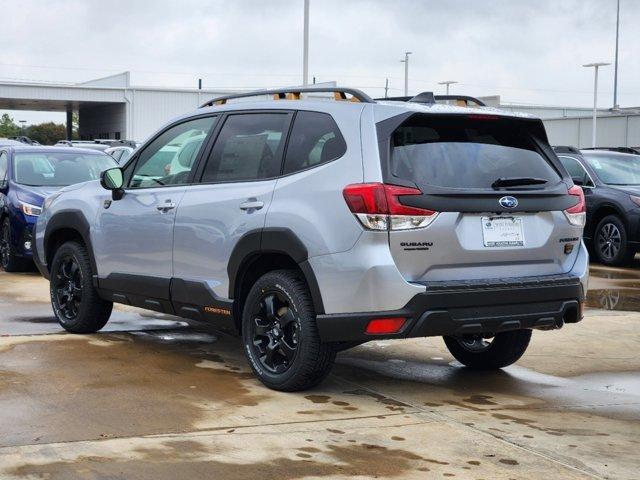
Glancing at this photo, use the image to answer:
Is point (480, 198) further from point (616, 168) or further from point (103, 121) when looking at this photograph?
point (103, 121)

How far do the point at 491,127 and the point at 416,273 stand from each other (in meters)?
1.17

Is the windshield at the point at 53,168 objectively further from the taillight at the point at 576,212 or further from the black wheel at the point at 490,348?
the taillight at the point at 576,212

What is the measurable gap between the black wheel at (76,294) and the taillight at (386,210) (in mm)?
3152

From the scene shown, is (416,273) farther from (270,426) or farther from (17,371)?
(17,371)

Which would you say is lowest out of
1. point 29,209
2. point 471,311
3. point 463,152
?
point 471,311

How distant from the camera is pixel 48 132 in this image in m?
114

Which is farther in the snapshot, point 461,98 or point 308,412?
point 461,98

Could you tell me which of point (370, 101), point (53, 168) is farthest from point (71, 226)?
point (53, 168)

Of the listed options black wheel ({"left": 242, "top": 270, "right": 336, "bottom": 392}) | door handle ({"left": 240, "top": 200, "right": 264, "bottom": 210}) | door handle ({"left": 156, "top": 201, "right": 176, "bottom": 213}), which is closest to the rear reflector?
black wheel ({"left": 242, "top": 270, "right": 336, "bottom": 392})

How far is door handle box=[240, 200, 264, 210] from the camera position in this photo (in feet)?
21.2

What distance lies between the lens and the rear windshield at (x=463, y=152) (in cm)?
599

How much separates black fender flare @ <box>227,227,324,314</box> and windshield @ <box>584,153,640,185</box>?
1033 centimetres

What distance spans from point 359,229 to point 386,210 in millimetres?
184

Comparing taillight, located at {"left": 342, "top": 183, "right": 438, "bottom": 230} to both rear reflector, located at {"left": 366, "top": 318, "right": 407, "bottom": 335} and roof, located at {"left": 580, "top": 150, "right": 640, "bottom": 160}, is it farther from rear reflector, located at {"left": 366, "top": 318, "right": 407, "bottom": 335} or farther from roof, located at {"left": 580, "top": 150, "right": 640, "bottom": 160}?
roof, located at {"left": 580, "top": 150, "right": 640, "bottom": 160}
